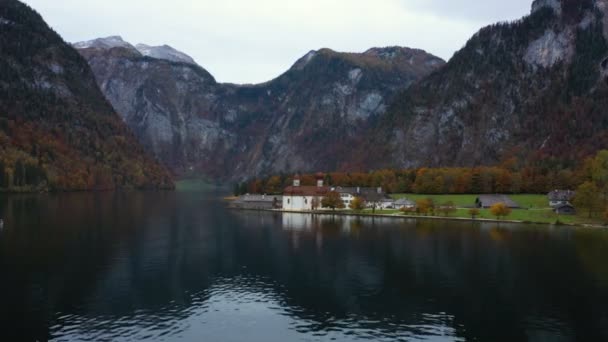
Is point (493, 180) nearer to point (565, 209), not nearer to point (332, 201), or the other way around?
point (565, 209)

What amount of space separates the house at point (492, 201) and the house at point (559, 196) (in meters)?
8.50

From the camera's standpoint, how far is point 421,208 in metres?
138

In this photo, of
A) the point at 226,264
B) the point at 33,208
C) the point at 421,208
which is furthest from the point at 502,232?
the point at 33,208

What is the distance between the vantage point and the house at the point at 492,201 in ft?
465

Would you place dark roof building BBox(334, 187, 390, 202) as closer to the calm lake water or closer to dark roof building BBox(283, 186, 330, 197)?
dark roof building BBox(283, 186, 330, 197)

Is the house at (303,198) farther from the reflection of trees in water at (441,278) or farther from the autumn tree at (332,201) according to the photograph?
the reflection of trees in water at (441,278)

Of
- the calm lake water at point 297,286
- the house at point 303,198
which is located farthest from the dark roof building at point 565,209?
the house at point 303,198

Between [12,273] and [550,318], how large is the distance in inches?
1961

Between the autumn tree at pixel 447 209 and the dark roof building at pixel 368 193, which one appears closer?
the autumn tree at pixel 447 209

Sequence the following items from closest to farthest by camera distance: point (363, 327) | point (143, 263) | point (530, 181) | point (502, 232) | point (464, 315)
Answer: point (363, 327) → point (464, 315) → point (143, 263) → point (502, 232) → point (530, 181)

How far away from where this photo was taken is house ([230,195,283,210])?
16938 cm

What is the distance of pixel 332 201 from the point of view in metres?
155

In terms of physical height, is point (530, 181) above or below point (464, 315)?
above

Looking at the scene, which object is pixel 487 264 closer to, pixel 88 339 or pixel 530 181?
pixel 88 339
